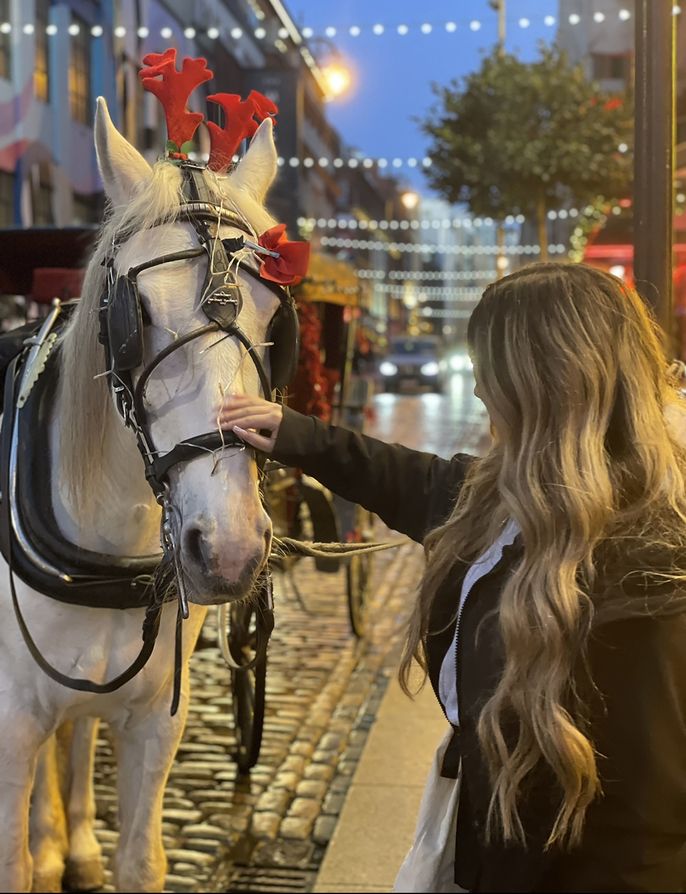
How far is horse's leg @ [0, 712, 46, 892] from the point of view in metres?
2.82

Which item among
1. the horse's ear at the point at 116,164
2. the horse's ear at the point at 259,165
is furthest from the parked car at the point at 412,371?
the horse's ear at the point at 116,164

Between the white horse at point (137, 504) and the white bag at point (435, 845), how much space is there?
54 centimetres

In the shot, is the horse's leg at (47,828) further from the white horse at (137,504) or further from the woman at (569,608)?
the woman at (569,608)

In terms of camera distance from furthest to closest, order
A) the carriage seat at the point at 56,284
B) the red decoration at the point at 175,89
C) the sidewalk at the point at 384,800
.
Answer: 1. the carriage seat at the point at 56,284
2. the sidewalk at the point at 384,800
3. the red decoration at the point at 175,89

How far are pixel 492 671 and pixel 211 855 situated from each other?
2.79 metres

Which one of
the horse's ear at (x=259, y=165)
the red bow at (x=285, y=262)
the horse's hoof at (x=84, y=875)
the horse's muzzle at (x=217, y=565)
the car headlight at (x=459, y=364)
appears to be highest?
the car headlight at (x=459, y=364)

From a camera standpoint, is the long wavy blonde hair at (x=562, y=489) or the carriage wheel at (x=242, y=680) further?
the carriage wheel at (x=242, y=680)

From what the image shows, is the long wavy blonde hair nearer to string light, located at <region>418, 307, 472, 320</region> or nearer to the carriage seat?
the carriage seat

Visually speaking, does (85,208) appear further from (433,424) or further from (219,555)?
(219,555)

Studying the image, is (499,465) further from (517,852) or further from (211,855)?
(211,855)

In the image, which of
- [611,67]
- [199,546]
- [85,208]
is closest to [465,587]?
[199,546]

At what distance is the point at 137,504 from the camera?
281cm

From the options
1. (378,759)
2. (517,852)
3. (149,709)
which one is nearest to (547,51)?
(378,759)

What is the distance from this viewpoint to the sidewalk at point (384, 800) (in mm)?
3846
